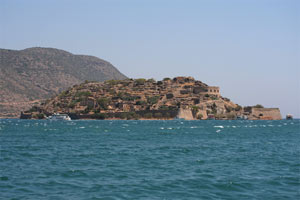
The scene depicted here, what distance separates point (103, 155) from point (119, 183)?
11158 millimetres

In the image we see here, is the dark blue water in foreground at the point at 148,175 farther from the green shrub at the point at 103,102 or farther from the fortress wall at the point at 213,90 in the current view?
the fortress wall at the point at 213,90

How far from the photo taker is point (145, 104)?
17012 centimetres

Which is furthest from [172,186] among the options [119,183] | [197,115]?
[197,115]

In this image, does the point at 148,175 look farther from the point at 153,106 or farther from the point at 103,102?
the point at 103,102

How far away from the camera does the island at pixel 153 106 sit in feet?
515

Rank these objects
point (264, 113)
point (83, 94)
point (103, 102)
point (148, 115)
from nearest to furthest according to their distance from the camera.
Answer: point (148, 115), point (264, 113), point (103, 102), point (83, 94)

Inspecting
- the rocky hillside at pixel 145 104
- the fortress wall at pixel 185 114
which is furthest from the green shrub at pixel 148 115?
the fortress wall at pixel 185 114

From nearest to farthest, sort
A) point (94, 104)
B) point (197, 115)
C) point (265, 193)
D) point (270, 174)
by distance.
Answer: point (265, 193) < point (270, 174) < point (197, 115) < point (94, 104)

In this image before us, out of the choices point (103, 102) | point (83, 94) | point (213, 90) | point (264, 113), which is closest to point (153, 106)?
point (103, 102)

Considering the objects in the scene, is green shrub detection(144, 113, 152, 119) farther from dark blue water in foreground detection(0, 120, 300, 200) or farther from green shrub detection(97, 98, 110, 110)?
dark blue water in foreground detection(0, 120, 300, 200)

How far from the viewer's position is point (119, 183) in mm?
20484

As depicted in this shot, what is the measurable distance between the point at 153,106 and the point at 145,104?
608cm

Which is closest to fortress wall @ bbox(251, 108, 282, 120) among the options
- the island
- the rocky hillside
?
the island

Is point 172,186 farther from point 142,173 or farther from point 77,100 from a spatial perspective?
point 77,100
